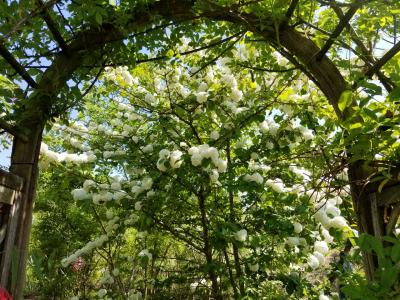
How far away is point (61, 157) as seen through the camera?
2342 mm

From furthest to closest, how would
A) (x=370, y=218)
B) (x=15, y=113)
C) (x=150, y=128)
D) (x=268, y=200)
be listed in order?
(x=150, y=128) < (x=268, y=200) < (x=15, y=113) < (x=370, y=218)

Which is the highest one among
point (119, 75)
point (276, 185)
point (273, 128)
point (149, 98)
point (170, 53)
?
point (119, 75)

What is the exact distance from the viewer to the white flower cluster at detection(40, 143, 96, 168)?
6.50 ft

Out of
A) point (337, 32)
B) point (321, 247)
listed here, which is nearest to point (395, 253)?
point (337, 32)

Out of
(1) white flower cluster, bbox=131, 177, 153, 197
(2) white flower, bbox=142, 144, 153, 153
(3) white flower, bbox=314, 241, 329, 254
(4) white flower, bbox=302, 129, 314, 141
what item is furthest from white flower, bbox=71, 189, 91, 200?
(3) white flower, bbox=314, 241, 329, 254

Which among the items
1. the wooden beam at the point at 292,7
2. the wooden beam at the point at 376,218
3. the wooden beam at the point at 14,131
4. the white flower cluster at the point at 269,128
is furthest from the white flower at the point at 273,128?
the wooden beam at the point at 14,131

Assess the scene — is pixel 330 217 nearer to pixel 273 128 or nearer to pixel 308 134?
pixel 308 134

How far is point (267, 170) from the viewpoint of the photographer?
2852mm

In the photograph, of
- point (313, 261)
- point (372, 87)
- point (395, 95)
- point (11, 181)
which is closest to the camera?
point (395, 95)

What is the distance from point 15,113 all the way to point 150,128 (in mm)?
1908

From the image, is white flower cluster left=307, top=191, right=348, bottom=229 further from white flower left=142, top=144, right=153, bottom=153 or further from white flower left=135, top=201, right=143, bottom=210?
white flower left=142, top=144, right=153, bottom=153

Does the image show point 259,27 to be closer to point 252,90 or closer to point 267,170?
point 252,90

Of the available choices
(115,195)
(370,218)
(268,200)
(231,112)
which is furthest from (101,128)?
(370,218)

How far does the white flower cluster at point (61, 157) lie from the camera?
1980 mm
